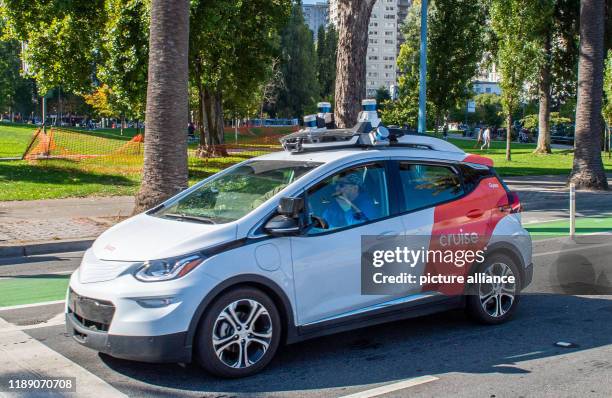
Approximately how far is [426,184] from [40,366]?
3.65 meters

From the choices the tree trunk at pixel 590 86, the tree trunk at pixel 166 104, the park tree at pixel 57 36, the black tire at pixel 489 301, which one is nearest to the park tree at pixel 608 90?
the tree trunk at pixel 590 86

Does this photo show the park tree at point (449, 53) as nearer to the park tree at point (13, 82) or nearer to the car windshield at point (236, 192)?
the car windshield at point (236, 192)

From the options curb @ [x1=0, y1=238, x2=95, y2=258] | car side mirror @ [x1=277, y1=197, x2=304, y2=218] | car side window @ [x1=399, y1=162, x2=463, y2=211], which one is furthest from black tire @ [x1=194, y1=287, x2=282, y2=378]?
curb @ [x1=0, y1=238, x2=95, y2=258]

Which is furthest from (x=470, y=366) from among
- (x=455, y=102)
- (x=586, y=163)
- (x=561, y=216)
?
(x=455, y=102)

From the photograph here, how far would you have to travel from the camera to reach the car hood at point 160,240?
520cm

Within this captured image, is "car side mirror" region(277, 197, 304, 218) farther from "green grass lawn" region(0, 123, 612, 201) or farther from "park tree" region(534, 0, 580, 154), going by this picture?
"park tree" region(534, 0, 580, 154)

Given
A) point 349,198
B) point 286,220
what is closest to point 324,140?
point 349,198

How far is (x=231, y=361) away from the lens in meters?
5.26

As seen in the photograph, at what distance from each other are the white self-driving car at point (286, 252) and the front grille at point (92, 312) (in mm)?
13

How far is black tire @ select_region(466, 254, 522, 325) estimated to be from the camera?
670 centimetres

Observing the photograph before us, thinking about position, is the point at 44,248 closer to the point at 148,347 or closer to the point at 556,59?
the point at 148,347

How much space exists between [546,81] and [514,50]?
9.67 m

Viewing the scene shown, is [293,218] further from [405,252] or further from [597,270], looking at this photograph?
[597,270]

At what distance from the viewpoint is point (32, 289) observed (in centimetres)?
852
